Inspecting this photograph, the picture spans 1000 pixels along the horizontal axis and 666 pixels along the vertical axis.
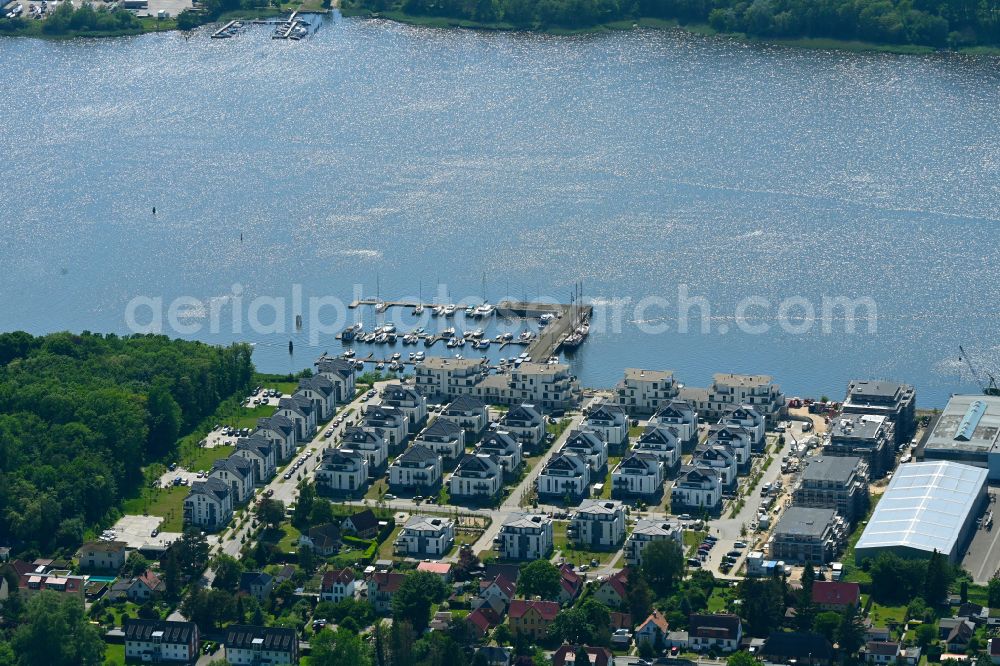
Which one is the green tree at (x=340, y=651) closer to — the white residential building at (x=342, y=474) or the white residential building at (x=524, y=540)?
the white residential building at (x=524, y=540)

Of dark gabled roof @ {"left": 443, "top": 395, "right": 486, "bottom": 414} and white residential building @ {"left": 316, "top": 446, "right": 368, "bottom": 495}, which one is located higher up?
dark gabled roof @ {"left": 443, "top": 395, "right": 486, "bottom": 414}

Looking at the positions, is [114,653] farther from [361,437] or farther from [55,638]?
[361,437]

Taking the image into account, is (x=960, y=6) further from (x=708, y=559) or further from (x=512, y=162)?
(x=708, y=559)

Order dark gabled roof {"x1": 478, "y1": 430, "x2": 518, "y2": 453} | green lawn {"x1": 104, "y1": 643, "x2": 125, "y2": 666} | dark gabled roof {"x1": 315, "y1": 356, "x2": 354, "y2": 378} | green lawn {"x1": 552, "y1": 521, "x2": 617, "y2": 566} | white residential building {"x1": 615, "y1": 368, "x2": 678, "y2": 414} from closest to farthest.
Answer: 1. green lawn {"x1": 104, "y1": 643, "x2": 125, "y2": 666}
2. green lawn {"x1": 552, "y1": 521, "x2": 617, "y2": 566}
3. dark gabled roof {"x1": 478, "y1": 430, "x2": 518, "y2": 453}
4. white residential building {"x1": 615, "y1": 368, "x2": 678, "y2": 414}
5. dark gabled roof {"x1": 315, "y1": 356, "x2": 354, "y2": 378}

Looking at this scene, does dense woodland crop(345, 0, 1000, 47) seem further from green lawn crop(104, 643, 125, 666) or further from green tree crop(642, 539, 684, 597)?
green lawn crop(104, 643, 125, 666)

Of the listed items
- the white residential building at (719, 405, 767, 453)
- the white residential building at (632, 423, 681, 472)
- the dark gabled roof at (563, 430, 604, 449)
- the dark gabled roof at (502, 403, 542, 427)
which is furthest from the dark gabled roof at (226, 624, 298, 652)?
the white residential building at (719, 405, 767, 453)

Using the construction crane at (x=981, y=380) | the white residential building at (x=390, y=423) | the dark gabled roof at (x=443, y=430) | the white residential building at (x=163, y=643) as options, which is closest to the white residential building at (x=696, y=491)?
the dark gabled roof at (x=443, y=430)

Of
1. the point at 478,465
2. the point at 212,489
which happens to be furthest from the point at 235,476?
the point at 478,465

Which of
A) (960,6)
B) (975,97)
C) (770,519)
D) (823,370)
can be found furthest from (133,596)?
(960,6)
